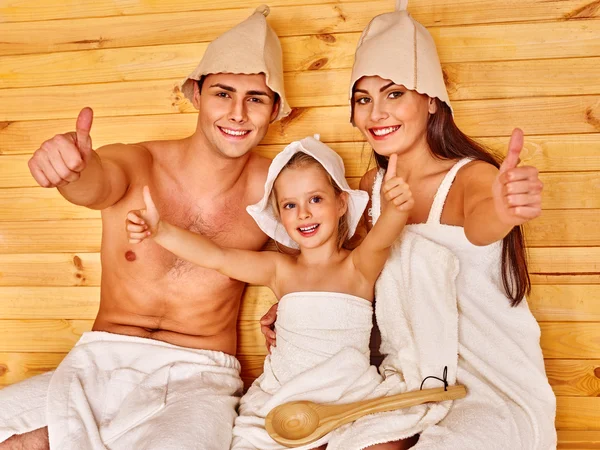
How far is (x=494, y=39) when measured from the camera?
217cm

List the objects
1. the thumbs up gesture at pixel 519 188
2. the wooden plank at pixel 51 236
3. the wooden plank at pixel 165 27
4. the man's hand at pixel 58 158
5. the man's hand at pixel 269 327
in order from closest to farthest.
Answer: the thumbs up gesture at pixel 519 188 < the man's hand at pixel 58 158 < the man's hand at pixel 269 327 < the wooden plank at pixel 165 27 < the wooden plank at pixel 51 236

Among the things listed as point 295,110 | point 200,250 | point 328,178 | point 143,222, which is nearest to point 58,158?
point 143,222

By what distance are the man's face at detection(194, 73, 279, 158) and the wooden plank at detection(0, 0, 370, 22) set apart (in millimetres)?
421

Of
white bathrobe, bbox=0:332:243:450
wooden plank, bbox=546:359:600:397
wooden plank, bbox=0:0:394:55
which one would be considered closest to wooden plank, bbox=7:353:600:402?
wooden plank, bbox=546:359:600:397

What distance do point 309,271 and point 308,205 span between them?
19 centimetres

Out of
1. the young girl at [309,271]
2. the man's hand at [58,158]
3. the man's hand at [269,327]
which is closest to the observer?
the man's hand at [58,158]

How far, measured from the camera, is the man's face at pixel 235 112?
196cm

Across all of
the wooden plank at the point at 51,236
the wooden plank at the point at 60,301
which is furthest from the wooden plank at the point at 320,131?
the wooden plank at the point at 60,301

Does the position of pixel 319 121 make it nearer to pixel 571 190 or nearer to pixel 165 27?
pixel 165 27

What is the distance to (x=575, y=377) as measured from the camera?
213 cm

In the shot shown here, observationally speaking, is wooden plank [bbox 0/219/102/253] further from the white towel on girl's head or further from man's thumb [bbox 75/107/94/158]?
man's thumb [bbox 75/107/94/158]

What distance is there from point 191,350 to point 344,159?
2.60 feet

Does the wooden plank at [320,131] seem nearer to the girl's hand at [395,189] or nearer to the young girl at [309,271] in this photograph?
the young girl at [309,271]

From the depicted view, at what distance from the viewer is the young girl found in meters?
Result: 1.70
